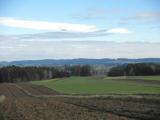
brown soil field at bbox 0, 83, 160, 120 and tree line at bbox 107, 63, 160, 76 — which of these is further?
tree line at bbox 107, 63, 160, 76

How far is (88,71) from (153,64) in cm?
3033

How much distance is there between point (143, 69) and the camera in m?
96.6

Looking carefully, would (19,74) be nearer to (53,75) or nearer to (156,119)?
(53,75)

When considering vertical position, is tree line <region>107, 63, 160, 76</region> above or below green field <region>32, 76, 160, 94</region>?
above

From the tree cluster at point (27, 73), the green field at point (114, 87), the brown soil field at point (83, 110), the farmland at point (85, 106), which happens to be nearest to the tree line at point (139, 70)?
the tree cluster at point (27, 73)

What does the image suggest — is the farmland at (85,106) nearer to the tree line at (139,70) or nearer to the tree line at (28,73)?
the tree line at (139,70)

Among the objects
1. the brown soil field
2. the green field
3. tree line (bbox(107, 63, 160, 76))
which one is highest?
tree line (bbox(107, 63, 160, 76))

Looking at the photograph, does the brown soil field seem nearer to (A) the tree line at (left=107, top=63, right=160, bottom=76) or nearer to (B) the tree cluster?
(A) the tree line at (left=107, top=63, right=160, bottom=76)

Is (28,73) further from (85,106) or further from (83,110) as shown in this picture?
(83,110)

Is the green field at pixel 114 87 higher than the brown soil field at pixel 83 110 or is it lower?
lower

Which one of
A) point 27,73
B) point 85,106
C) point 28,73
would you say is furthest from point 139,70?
point 85,106

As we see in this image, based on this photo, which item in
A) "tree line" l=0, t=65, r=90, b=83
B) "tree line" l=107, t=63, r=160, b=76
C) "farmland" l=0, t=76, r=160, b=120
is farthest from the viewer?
"tree line" l=0, t=65, r=90, b=83

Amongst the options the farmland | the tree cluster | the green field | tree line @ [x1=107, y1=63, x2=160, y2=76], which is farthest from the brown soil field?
the tree cluster

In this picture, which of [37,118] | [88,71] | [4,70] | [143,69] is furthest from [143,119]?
[88,71]
